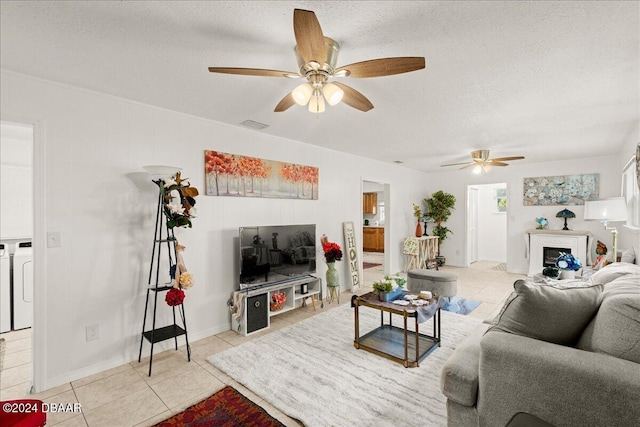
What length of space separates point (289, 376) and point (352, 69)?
7.78 feet

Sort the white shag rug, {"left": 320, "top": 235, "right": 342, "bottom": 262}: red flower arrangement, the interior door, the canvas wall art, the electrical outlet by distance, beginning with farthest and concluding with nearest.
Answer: the interior door → the canvas wall art → {"left": 320, "top": 235, "right": 342, "bottom": 262}: red flower arrangement → the electrical outlet → the white shag rug

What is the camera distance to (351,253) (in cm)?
518

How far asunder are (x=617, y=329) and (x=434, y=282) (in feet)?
9.57

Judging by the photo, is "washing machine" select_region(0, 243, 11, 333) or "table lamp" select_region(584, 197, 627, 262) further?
"table lamp" select_region(584, 197, 627, 262)

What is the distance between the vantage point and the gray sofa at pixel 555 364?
48.8 inches

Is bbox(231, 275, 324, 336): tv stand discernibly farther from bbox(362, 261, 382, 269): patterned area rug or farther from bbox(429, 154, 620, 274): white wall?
Result: bbox(429, 154, 620, 274): white wall

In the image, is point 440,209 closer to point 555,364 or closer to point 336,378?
point 336,378

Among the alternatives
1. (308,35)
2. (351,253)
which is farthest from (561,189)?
(308,35)

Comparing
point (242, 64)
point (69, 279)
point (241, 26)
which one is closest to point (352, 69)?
point (241, 26)

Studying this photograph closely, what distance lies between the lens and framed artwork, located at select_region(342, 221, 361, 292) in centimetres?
512

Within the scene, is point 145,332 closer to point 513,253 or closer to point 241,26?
point 241,26

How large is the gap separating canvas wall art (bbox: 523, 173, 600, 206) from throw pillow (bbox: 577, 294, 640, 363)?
568 cm

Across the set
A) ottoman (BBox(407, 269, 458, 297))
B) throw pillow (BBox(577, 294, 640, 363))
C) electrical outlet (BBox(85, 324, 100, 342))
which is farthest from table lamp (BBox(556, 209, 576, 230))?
electrical outlet (BBox(85, 324, 100, 342))

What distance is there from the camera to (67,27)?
1.73 meters
